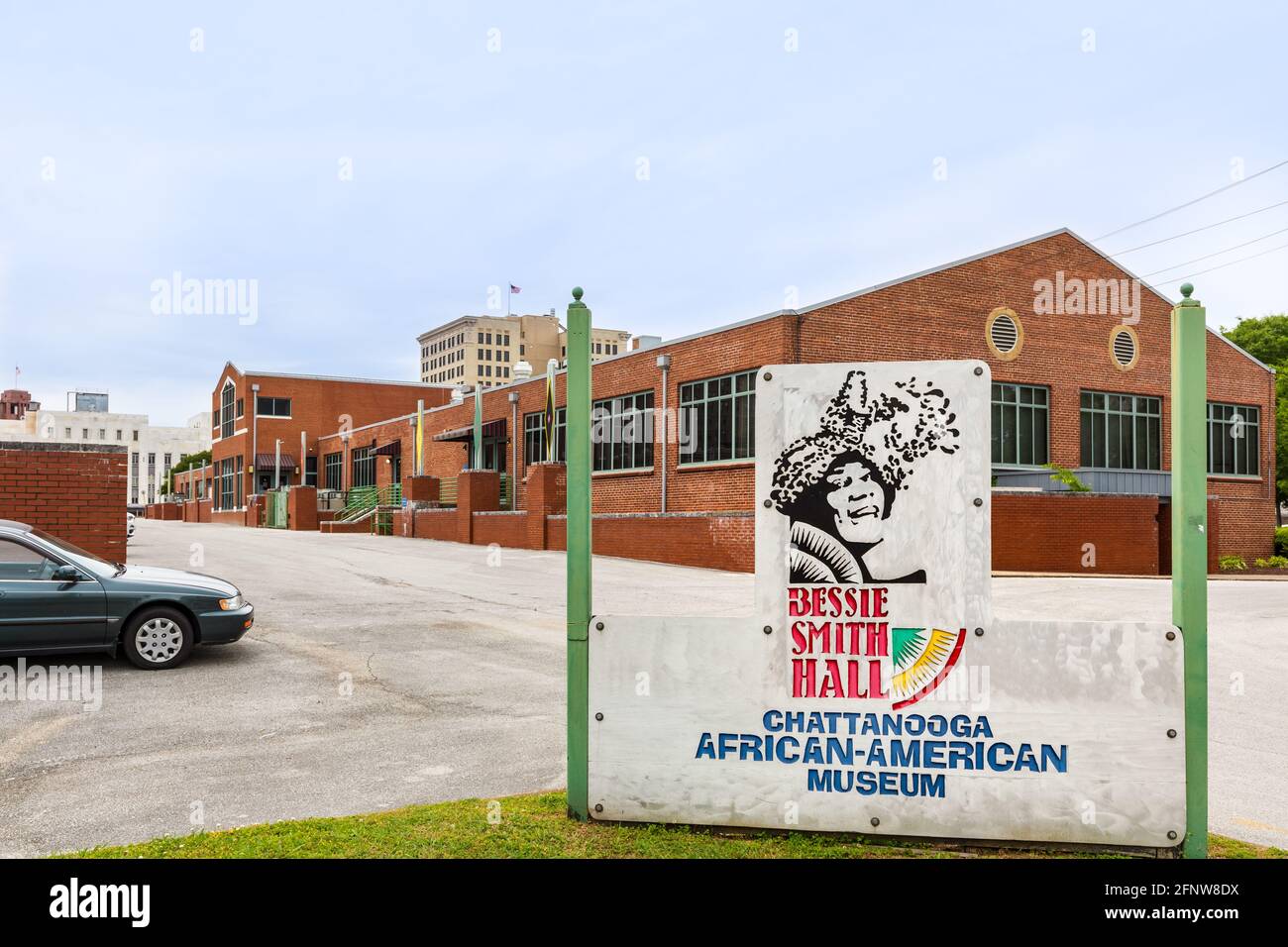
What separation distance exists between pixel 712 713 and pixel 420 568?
18834mm

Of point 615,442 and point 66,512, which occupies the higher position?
point 615,442

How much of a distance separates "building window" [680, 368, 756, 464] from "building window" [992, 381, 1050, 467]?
766 cm

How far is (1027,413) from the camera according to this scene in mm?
30969

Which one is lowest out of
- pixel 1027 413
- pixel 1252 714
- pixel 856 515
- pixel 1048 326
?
pixel 1252 714

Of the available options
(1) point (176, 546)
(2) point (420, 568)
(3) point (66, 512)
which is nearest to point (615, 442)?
(2) point (420, 568)

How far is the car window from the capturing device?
9.32 meters

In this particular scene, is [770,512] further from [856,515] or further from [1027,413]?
[1027,413]

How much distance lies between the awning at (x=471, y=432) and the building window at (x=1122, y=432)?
69.6ft

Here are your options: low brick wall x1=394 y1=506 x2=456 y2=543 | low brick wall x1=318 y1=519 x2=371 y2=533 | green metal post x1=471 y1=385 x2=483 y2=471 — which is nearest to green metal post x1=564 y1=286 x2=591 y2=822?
low brick wall x1=394 y1=506 x2=456 y2=543

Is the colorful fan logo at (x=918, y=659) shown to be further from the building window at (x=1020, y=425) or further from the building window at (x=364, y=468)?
the building window at (x=364, y=468)

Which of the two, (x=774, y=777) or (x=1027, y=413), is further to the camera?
(x=1027, y=413)

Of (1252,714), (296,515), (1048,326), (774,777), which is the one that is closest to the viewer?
(774,777)

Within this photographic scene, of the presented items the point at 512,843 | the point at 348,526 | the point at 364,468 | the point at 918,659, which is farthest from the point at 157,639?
the point at 364,468
